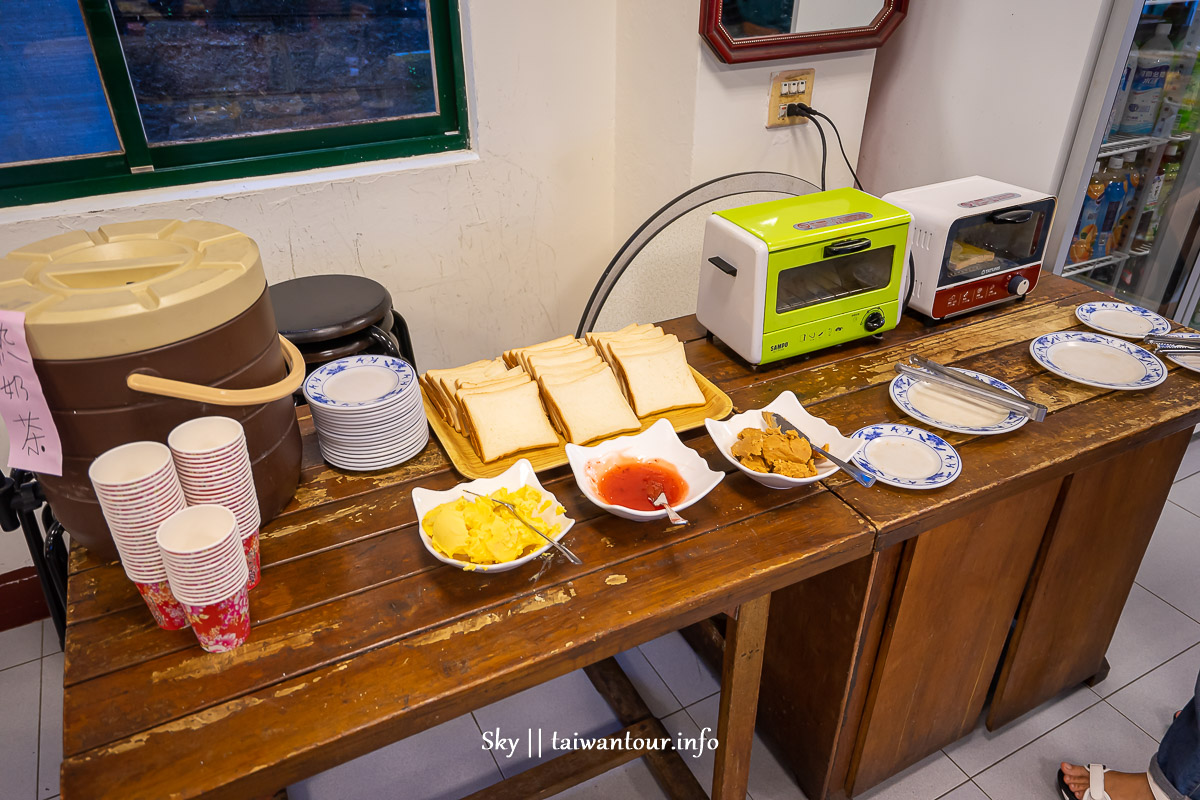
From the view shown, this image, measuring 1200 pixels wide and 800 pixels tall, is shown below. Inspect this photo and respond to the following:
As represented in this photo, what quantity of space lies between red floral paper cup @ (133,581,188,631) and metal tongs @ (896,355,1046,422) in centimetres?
151

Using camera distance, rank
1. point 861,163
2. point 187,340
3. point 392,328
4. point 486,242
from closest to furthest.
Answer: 1. point 187,340
2. point 392,328
3. point 486,242
4. point 861,163

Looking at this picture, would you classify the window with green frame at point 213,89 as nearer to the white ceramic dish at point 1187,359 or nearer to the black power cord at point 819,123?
the black power cord at point 819,123

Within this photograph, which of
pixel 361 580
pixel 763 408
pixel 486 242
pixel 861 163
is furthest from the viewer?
pixel 861 163

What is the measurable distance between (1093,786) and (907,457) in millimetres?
1067

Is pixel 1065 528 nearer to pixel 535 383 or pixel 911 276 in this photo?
pixel 911 276

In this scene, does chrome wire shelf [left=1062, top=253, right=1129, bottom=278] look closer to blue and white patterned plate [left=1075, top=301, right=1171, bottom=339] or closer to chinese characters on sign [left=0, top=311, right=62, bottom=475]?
blue and white patterned plate [left=1075, top=301, right=1171, bottom=339]

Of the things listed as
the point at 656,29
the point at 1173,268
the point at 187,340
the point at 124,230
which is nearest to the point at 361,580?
the point at 187,340

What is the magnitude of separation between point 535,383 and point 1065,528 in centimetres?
125

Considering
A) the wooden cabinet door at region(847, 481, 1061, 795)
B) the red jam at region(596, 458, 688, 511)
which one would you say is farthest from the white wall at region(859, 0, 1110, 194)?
the red jam at region(596, 458, 688, 511)

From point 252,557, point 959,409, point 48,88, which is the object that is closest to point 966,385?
point 959,409

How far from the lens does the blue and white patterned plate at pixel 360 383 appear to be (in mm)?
1425

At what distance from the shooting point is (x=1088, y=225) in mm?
2859

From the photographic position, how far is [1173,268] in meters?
3.08

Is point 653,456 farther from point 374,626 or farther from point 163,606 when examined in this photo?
point 163,606
